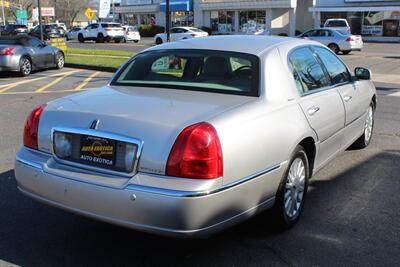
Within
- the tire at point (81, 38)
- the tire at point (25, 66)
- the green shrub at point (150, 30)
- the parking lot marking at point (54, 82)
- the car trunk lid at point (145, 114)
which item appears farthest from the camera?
the green shrub at point (150, 30)

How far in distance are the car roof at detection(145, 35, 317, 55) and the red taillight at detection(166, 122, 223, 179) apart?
1362mm

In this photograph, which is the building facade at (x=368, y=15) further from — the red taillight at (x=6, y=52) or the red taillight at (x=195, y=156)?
the red taillight at (x=195, y=156)

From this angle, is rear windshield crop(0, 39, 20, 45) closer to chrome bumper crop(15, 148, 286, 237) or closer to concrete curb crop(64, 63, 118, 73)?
concrete curb crop(64, 63, 118, 73)

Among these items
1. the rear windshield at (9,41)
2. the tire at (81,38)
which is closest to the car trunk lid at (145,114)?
the rear windshield at (9,41)

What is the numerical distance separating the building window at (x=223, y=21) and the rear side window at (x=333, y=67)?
49.9 m

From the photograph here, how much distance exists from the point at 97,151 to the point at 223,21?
175 ft

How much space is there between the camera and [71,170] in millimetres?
3545

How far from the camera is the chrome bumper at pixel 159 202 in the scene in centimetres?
314

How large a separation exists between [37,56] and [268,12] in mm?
37198

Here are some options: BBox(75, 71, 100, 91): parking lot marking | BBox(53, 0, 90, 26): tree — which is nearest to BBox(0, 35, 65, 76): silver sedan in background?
BBox(75, 71, 100, 91): parking lot marking

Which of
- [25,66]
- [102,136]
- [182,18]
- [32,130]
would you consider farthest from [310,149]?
[182,18]

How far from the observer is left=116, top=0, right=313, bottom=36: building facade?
166 feet

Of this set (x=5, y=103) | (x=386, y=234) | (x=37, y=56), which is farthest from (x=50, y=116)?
(x=37, y=56)

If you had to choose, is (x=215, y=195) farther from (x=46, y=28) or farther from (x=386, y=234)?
(x=46, y=28)
